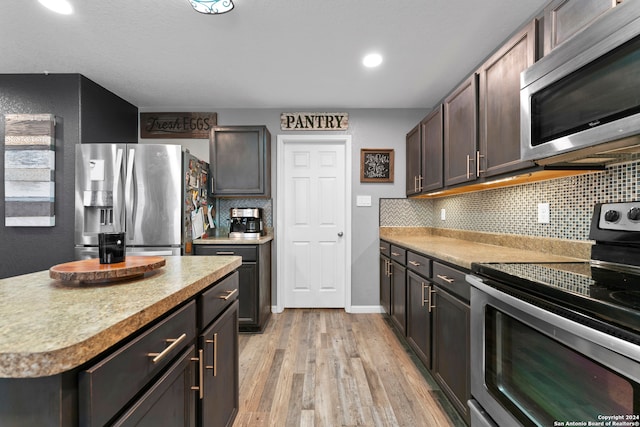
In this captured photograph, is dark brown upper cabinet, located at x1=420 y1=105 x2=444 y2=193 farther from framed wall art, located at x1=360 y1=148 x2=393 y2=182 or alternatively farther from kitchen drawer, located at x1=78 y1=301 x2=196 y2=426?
kitchen drawer, located at x1=78 y1=301 x2=196 y2=426

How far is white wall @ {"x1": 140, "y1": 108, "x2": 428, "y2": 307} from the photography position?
343 cm

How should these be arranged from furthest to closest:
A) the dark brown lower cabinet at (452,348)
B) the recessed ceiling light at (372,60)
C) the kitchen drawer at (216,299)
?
the recessed ceiling light at (372,60), the dark brown lower cabinet at (452,348), the kitchen drawer at (216,299)

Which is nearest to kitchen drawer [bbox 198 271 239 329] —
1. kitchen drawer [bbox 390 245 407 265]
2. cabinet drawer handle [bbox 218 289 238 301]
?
cabinet drawer handle [bbox 218 289 238 301]

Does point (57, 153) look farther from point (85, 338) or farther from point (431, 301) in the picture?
point (431, 301)

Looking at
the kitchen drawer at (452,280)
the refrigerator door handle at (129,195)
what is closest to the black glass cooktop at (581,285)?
the kitchen drawer at (452,280)

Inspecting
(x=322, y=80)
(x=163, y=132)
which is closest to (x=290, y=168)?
(x=322, y=80)

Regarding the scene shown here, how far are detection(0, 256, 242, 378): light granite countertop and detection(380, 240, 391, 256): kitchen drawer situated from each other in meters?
2.21

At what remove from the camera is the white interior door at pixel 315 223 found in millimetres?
3486

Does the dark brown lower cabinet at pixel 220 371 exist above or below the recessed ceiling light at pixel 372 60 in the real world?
below

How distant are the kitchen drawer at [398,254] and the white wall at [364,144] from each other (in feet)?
2.12

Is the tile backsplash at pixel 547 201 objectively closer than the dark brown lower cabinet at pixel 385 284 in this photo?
Yes

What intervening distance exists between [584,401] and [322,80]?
9.09 feet

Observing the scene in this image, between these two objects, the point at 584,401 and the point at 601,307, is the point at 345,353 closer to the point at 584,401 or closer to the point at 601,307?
the point at 584,401

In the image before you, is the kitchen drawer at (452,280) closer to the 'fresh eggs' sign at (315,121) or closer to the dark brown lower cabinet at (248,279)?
the dark brown lower cabinet at (248,279)
